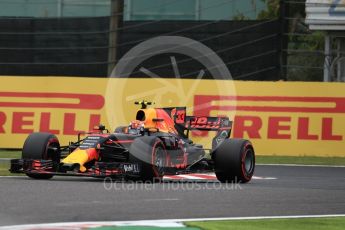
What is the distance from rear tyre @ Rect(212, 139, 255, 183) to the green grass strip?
4.96 meters

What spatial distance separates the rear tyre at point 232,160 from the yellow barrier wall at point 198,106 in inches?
231

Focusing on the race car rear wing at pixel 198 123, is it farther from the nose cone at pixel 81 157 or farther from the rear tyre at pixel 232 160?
the nose cone at pixel 81 157

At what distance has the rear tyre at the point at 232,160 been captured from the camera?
1541cm

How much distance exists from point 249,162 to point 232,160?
0.57 meters

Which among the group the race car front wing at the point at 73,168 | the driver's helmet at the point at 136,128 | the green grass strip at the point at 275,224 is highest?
the driver's helmet at the point at 136,128

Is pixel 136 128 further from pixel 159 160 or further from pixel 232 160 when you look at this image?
pixel 232 160

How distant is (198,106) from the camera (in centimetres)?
2227

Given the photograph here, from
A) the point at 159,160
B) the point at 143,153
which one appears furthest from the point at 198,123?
the point at 143,153

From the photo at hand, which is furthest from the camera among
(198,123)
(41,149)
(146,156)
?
(198,123)

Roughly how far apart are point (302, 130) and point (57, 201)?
11.5 meters

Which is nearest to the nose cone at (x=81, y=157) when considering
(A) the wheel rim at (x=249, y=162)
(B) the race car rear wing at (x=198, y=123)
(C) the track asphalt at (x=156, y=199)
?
(C) the track asphalt at (x=156, y=199)

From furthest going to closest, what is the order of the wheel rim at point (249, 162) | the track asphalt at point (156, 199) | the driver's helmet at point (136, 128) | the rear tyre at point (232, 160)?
the wheel rim at point (249, 162), the driver's helmet at point (136, 128), the rear tyre at point (232, 160), the track asphalt at point (156, 199)

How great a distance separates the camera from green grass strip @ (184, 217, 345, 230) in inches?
378

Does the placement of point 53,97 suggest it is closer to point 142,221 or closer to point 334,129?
point 334,129
